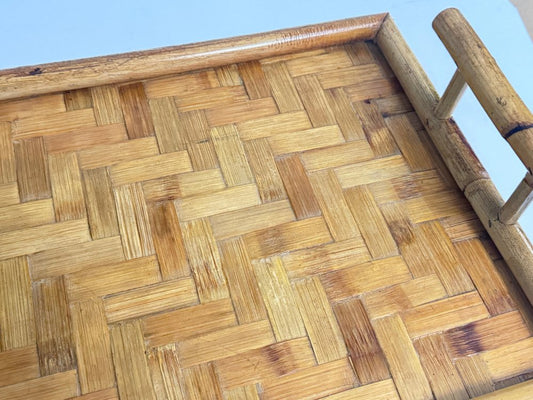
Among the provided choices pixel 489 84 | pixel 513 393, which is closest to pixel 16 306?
pixel 513 393

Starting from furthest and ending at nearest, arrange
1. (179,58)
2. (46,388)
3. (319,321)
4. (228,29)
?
(228,29), (179,58), (319,321), (46,388)

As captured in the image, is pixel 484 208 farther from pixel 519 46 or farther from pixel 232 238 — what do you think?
pixel 519 46

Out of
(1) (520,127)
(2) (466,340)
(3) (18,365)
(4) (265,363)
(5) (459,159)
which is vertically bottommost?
(3) (18,365)

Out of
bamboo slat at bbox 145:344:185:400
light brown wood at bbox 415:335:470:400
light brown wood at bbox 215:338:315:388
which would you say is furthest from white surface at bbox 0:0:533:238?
bamboo slat at bbox 145:344:185:400

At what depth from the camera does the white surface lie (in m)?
1.96

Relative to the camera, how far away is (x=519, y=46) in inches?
81.7

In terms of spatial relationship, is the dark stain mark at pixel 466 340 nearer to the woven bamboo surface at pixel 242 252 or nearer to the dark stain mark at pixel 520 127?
the woven bamboo surface at pixel 242 252

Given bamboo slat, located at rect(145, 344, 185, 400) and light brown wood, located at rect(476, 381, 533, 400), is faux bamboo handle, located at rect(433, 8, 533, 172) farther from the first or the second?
bamboo slat, located at rect(145, 344, 185, 400)

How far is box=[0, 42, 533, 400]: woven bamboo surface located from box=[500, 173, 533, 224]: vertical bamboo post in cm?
9

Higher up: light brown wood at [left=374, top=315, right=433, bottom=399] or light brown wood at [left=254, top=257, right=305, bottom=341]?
light brown wood at [left=374, top=315, right=433, bottom=399]

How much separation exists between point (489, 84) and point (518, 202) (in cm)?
26

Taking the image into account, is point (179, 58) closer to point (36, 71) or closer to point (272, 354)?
point (36, 71)

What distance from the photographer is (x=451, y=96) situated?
4.81 feet

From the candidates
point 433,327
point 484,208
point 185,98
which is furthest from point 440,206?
point 185,98
